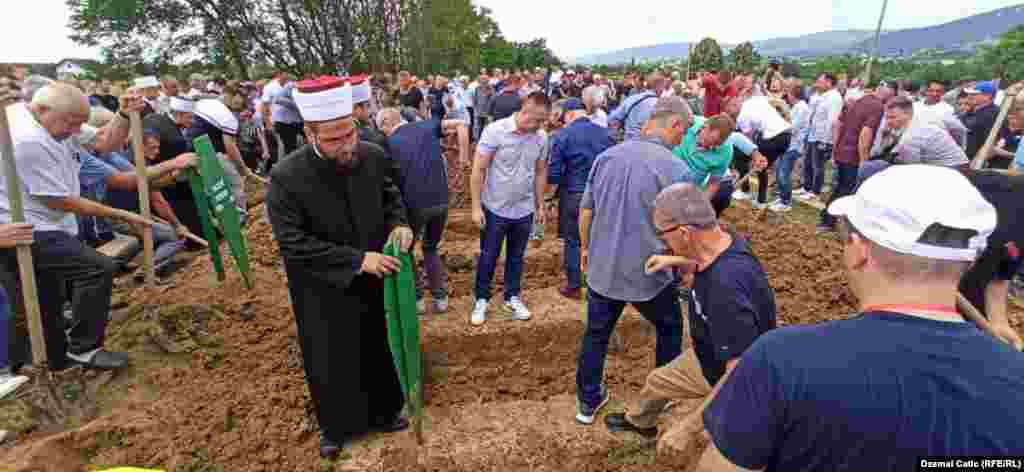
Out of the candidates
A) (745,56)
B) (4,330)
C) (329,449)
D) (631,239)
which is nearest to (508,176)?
(631,239)

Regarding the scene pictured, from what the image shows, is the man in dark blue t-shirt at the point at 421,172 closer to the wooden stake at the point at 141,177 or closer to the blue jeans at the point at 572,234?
the blue jeans at the point at 572,234

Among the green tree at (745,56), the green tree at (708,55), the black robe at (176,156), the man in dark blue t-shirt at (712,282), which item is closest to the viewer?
the man in dark blue t-shirt at (712,282)

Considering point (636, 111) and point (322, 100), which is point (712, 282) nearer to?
point (322, 100)

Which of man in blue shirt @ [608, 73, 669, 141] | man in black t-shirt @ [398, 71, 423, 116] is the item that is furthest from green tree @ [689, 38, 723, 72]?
man in blue shirt @ [608, 73, 669, 141]

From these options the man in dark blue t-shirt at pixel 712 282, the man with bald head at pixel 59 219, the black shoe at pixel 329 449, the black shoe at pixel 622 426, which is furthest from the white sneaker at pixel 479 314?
the man with bald head at pixel 59 219

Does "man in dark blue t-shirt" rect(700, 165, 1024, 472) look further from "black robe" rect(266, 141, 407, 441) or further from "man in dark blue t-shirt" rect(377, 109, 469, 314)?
"man in dark blue t-shirt" rect(377, 109, 469, 314)

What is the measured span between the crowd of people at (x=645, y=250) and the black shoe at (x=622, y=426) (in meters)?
0.02

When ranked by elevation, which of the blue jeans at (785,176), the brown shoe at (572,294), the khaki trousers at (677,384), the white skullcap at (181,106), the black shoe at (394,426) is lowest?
the black shoe at (394,426)

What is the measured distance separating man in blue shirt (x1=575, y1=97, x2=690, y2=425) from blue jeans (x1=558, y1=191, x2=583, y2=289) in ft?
4.50

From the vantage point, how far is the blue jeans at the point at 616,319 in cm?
314

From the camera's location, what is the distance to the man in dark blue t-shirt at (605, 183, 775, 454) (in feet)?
6.88

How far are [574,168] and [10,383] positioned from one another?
13.3ft

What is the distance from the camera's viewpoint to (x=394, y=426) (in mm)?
3373

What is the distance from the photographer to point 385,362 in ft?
10.6
